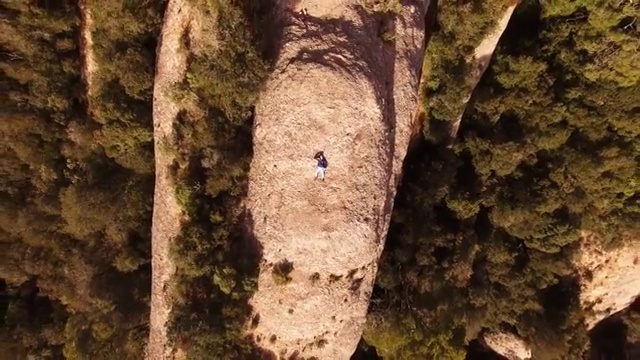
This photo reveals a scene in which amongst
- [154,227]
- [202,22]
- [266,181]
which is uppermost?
[202,22]

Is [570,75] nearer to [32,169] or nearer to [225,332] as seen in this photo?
[225,332]

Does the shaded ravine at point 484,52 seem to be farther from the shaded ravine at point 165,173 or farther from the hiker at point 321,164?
the shaded ravine at point 165,173

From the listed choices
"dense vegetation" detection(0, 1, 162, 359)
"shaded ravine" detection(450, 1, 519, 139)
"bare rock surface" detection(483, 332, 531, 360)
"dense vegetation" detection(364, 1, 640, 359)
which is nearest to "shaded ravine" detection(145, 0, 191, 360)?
"dense vegetation" detection(0, 1, 162, 359)

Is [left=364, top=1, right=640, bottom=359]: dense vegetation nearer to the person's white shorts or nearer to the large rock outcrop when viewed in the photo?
the large rock outcrop

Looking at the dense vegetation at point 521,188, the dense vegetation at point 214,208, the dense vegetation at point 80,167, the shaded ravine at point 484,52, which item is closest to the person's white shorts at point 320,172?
the dense vegetation at point 214,208

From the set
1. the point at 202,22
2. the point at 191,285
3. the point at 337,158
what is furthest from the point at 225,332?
the point at 202,22

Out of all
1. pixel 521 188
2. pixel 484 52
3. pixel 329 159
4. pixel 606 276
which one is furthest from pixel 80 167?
pixel 606 276
